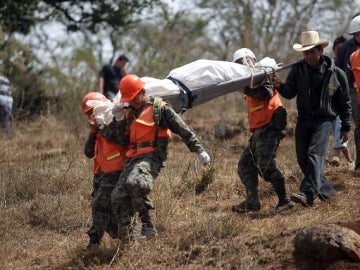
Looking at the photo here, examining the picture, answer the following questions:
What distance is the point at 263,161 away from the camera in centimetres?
731

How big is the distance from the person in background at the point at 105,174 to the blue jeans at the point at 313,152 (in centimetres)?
160

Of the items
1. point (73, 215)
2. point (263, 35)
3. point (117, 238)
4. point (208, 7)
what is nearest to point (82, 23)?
point (263, 35)

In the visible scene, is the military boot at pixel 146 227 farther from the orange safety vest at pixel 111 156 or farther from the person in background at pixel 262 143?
the person in background at pixel 262 143

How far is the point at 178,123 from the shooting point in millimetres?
6668

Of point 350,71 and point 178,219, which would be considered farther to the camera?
point 350,71

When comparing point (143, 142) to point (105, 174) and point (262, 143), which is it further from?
point (262, 143)

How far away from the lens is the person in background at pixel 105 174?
6.92 meters

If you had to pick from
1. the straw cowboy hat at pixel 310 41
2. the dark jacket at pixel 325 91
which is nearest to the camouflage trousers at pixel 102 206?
the dark jacket at pixel 325 91

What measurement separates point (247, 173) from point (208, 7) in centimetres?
1756

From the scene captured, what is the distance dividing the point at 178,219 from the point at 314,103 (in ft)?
5.93

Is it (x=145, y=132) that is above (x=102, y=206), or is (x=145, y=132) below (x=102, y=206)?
above

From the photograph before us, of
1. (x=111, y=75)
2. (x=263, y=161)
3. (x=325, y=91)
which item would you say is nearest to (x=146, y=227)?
(x=263, y=161)

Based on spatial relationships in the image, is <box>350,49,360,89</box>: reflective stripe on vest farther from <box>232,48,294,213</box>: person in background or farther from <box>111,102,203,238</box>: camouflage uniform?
<box>111,102,203,238</box>: camouflage uniform

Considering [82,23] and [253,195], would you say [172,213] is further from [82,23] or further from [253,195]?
[82,23]
